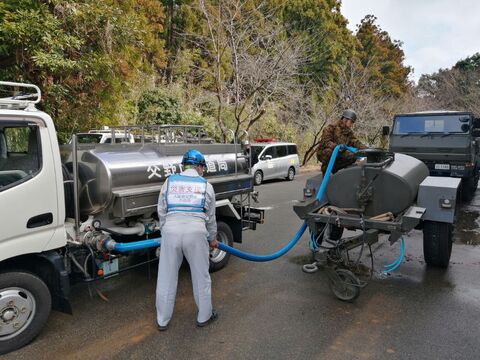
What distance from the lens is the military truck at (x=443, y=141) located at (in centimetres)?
996

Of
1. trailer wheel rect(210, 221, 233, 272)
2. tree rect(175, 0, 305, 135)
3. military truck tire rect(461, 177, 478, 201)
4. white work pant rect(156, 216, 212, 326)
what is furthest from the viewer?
tree rect(175, 0, 305, 135)

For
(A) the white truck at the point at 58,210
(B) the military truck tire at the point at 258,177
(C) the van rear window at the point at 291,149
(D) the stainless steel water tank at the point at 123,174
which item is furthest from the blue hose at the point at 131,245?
(C) the van rear window at the point at 291,149

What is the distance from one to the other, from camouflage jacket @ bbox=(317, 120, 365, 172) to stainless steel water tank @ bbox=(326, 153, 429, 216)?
593 millimetres

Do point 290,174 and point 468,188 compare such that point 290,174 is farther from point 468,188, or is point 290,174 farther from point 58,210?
point 58,210

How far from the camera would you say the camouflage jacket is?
570 centimetres

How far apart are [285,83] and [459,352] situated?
1702 cm

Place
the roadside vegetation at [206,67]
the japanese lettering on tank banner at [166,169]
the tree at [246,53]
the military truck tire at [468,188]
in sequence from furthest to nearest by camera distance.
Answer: the tree at [246,53] < the military truck tire at [468,188] < the roadside vegetation at [206,67] < the japanese lettering on tank banner at [166,169]

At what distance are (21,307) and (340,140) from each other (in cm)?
449

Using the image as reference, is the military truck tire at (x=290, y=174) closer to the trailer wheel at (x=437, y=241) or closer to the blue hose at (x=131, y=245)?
the trailer wheel at (x=437, y=241)

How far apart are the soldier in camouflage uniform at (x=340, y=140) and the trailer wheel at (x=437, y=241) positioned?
54.4 inches

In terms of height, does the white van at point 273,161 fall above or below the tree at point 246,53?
below

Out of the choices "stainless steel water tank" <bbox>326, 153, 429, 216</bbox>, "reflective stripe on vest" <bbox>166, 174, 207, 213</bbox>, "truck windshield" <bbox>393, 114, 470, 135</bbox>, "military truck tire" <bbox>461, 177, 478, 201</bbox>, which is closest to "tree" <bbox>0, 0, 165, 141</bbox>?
"reflective stripe on vest" <bbox>166, 174, 207, 213</bbox>

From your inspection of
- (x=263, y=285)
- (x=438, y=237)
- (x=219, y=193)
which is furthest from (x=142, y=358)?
(x=438, y=237)

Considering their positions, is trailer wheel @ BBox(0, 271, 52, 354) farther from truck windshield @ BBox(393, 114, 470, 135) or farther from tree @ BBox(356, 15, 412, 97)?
tree @ BBox(356, 15, 412, 97)
